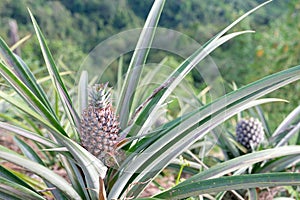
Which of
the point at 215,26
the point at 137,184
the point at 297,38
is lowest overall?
the point at 137,184

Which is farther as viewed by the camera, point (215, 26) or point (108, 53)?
point (215, 26)

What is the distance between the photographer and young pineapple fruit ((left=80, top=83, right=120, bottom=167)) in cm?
77

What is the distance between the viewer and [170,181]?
67.6 inches

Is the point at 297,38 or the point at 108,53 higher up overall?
the point at 297,38

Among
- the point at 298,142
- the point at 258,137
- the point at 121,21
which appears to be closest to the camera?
the point at 258,137

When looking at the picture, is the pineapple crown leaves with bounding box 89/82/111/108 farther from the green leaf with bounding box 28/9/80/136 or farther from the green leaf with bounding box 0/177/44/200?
the green leaf with bounding box 0/177/44/200

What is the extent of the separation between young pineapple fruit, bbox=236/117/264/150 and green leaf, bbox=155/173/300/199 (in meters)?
0.60

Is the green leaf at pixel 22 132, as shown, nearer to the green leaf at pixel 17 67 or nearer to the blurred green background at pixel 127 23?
the green leaf at pixel 17 67

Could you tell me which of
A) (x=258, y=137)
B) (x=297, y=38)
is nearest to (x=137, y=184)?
(x=258, y=137)

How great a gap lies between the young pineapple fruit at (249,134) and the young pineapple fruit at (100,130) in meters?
0.63

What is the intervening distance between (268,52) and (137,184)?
358 cm

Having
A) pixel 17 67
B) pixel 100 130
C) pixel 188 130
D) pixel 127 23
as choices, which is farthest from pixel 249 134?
pixel 127 23

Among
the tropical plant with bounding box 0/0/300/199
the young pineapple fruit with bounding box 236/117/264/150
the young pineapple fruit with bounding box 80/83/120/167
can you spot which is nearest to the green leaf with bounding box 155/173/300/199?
the tropical plant with bounding box 0/0/300/199

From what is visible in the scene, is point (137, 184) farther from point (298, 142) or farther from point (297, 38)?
point (297, 38)
